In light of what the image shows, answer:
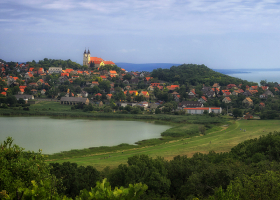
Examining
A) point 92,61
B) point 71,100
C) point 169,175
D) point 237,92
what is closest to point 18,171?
point 169,175

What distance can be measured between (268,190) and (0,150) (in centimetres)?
638

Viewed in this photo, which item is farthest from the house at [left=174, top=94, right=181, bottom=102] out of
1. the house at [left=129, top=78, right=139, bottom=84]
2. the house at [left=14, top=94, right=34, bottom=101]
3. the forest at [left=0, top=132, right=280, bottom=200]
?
the forest at [left=0, top=132, right=280, bottom=200]

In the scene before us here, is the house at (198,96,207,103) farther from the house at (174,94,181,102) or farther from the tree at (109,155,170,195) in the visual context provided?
the tree at (109,155,170,195)

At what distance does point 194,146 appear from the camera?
19.3 metres

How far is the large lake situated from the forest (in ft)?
28.0

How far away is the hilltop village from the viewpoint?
122ft

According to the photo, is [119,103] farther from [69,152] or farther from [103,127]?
[69,152]

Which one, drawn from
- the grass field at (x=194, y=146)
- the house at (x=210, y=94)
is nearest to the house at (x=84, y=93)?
the house at (x=210, y=94)

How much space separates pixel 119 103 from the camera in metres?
40.7

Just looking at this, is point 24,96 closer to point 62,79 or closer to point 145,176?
point 62,79

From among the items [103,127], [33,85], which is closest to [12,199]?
[103,127]

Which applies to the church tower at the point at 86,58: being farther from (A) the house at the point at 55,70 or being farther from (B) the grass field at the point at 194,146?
(B) the grass field at the point at 194,146

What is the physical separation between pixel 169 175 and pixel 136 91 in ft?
120

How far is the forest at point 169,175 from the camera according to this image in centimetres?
540
